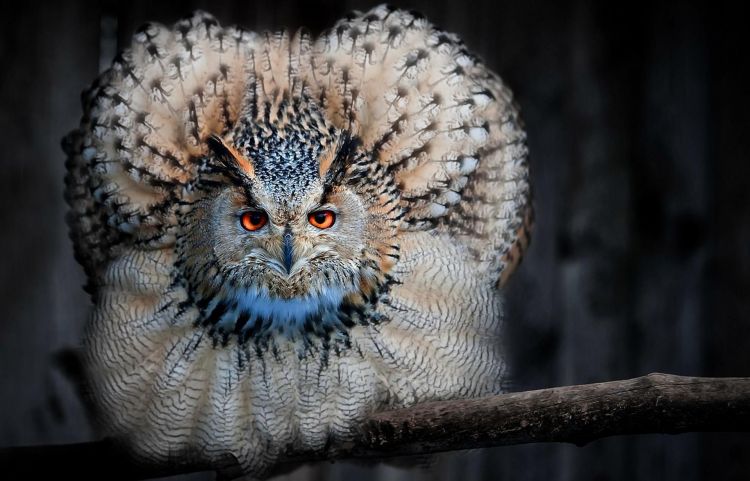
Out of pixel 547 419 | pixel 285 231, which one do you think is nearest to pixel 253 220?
pixel 285 231

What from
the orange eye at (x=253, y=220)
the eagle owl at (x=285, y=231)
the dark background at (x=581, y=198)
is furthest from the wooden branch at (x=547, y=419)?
the orange eye at (x=253, y=220)

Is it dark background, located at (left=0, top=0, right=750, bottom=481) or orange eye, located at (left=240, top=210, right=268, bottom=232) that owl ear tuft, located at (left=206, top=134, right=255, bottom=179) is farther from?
dark background, located at (left=0, top=0, right=750, bottom=481)

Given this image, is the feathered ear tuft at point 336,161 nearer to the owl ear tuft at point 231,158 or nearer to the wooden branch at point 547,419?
the owl ear tuft at point 231,158

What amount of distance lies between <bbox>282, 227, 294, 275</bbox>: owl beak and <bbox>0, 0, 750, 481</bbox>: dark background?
59cm

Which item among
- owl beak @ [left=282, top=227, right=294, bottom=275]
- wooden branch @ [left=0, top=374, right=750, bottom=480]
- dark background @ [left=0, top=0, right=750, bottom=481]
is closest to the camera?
wooden branch @ [left=0, top=374, right=750, bottom=480]

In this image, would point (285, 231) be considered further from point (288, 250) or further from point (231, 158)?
point (231, 158)

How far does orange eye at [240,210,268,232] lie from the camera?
4.02 feet

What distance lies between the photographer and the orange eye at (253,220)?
4.02 feet

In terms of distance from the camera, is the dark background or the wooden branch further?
the dark background

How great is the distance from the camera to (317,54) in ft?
5.08

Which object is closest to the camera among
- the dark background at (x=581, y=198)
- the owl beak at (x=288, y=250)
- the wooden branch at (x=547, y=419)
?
the wooden branch at (x=547, y=419)

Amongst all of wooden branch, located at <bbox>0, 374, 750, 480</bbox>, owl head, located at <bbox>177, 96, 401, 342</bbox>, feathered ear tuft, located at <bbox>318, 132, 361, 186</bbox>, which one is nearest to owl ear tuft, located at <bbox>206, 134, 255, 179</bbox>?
owl head, located at <bbox>177, 96, 401, 342</bbox>

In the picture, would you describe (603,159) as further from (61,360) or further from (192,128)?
(61,360)

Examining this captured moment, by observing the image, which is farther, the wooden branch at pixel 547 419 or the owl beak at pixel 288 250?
the owl beak at pixel 288 250
